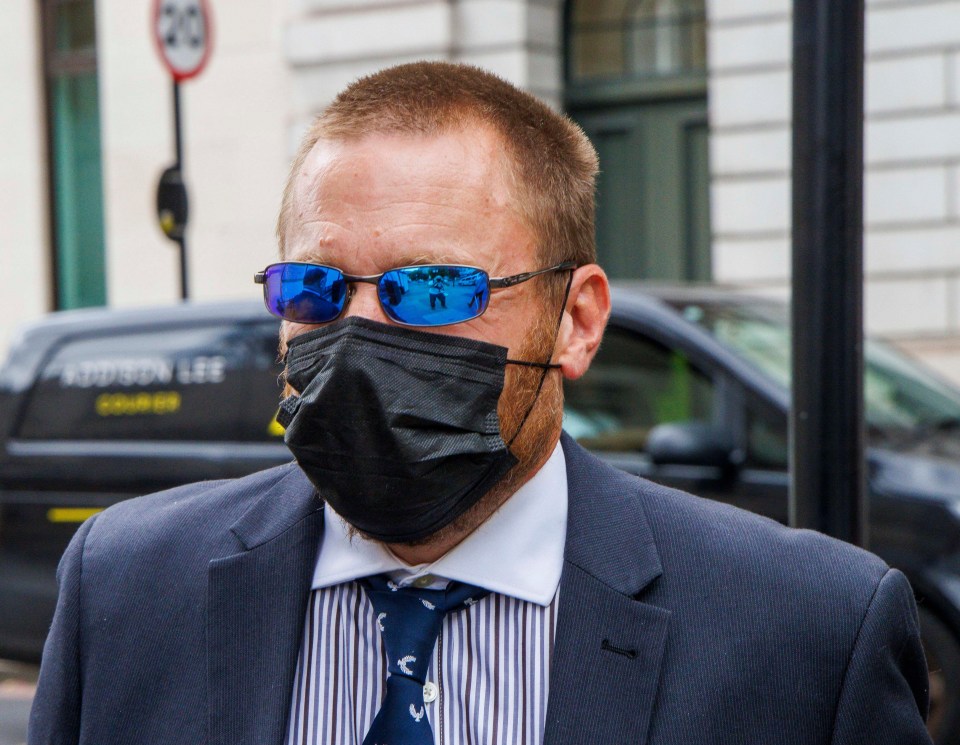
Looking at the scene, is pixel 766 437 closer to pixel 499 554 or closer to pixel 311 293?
pixel 499 554

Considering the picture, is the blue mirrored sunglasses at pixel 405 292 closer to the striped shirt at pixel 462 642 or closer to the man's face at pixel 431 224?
the man's face at pixel 431 224

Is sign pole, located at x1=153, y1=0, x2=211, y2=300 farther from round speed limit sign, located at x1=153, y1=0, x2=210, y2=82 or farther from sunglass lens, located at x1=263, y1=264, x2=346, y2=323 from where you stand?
sunglass lens, located at x1=263, y1=264, x2=346, y2=323

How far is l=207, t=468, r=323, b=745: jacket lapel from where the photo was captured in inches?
74.2

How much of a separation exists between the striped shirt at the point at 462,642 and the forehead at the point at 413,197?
1.35 feet

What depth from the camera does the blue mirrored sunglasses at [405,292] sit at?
1.92m

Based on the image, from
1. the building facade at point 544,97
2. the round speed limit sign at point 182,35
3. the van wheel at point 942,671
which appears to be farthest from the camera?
the building facade at point 544,97

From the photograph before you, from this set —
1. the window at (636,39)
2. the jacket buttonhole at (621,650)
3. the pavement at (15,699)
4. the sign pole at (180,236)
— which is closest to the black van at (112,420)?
the pavement at (15,699)

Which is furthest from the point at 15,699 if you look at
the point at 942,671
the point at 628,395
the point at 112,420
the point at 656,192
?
the point at 656,192

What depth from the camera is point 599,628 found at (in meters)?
1.88

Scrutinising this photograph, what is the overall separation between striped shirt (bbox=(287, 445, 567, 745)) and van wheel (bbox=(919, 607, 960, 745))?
10.5ft

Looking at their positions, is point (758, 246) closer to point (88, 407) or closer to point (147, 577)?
point (88, 407)

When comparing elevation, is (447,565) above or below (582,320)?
below

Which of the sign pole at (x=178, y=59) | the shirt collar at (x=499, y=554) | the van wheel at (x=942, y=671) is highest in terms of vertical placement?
the sign pole at (x=178, y=59)

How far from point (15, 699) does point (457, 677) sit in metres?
5.46
